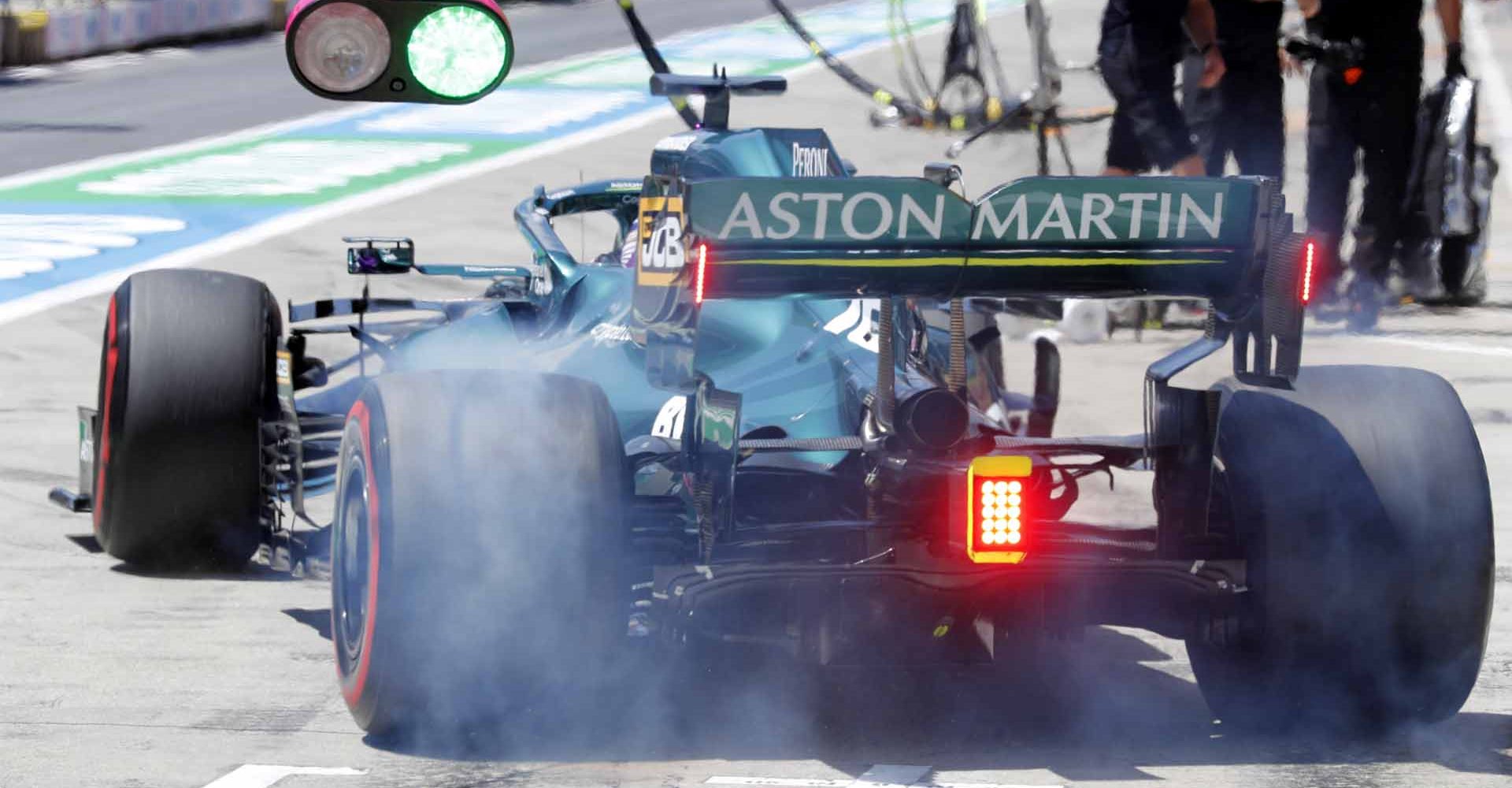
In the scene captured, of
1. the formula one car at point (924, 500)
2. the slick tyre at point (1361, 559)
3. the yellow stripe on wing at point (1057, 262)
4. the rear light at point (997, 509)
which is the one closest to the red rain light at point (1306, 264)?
the formula one car at point (924, 500)

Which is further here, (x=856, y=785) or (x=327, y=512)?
(x=327, y=512)

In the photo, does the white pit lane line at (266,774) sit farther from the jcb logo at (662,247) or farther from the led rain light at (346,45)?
the led rain light at (346,45)

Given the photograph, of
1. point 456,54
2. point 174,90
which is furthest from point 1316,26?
point 174,90

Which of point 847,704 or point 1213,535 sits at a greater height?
point 1213,535

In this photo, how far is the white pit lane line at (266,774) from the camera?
16.6 feet

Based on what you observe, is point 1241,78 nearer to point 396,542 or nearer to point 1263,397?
point 1263,397

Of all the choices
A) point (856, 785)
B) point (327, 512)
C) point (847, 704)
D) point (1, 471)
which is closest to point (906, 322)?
point (847, 704)

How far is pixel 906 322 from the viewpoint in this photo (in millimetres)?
6688

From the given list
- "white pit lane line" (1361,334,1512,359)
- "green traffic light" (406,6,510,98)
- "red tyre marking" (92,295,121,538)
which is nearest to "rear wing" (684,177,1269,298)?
"green traffic light" (406,6,510,98)

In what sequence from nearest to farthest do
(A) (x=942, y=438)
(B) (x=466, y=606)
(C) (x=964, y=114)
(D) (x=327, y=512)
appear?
(B) (x=466, y=606)
(A) (x=942, y=438)
(D) (x=327, y=512)
(C) (x=964, y=114)

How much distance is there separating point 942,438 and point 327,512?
12.2 ft

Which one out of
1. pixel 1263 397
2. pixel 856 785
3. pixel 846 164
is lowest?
pixel 856 785

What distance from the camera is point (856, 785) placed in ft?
16.7

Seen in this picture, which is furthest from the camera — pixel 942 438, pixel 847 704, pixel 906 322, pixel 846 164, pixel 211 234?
pixel 211 234
